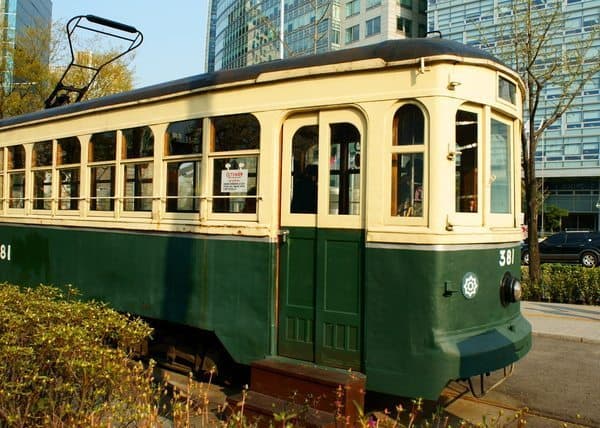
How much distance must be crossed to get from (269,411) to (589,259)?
2163 centimetres

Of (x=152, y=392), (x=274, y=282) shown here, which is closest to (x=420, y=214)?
(x=274, y=282)

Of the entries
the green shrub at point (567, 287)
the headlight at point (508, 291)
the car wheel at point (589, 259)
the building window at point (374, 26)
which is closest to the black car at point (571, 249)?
the car wheel at point (589, 259)

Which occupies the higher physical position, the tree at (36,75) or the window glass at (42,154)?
the tree at (36,75)

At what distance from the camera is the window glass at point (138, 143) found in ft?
20.2

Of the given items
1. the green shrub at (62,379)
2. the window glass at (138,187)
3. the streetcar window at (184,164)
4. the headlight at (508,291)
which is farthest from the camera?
the window glass at (138,187)

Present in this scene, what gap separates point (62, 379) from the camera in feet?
11.2

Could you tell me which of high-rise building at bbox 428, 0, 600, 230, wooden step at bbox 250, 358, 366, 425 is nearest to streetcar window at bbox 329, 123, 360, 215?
wooden step at bbox 250, 358, 366, 425

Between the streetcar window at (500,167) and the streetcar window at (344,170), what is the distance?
3.85 ft

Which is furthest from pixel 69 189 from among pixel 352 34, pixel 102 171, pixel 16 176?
pixel 352 34

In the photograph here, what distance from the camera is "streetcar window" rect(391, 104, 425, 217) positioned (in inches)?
182

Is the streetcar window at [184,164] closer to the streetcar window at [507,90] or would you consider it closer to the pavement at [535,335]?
the streetcar window at [507,90]

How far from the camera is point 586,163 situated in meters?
47.2

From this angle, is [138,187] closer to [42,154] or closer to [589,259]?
[42,154]

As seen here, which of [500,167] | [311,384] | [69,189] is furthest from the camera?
[69,189]
